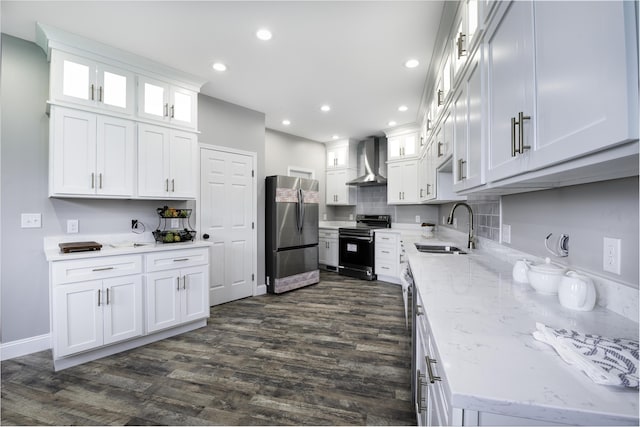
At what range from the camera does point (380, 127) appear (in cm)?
486

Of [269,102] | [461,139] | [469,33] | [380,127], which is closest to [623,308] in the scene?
[461,139]

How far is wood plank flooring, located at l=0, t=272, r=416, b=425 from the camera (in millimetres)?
1648

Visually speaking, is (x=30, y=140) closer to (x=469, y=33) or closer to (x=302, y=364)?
(x=302, y=364)

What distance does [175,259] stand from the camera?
2664 millimetres

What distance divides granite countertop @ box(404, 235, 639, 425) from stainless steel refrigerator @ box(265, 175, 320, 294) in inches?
120

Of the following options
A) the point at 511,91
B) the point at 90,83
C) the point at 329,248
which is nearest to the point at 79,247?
the point at 90,83

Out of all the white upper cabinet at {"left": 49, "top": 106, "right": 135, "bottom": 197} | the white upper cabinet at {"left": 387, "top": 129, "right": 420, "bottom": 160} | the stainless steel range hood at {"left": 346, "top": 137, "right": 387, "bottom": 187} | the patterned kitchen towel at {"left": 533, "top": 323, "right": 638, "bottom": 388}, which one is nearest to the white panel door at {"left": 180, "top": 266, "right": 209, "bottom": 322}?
the white upper cabinet at {"left": 49, "top": 106, "right": 135, "bottom": 197}

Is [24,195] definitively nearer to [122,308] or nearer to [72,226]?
[72,226]

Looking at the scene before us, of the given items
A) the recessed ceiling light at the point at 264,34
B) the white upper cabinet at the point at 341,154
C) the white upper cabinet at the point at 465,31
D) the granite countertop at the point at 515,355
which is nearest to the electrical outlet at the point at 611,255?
the granite countertop at the point at 515,355

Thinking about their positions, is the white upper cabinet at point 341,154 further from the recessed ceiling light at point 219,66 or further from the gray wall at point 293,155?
the recessed ceiling light at point 219,66

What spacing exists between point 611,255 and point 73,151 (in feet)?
11.1

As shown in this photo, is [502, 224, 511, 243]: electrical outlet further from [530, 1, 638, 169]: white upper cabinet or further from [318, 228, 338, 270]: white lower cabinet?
[318, 228, 338, 270]: white lower cabinet

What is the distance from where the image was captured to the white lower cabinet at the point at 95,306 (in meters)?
2.06

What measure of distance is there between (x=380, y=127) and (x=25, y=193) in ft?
15.1
